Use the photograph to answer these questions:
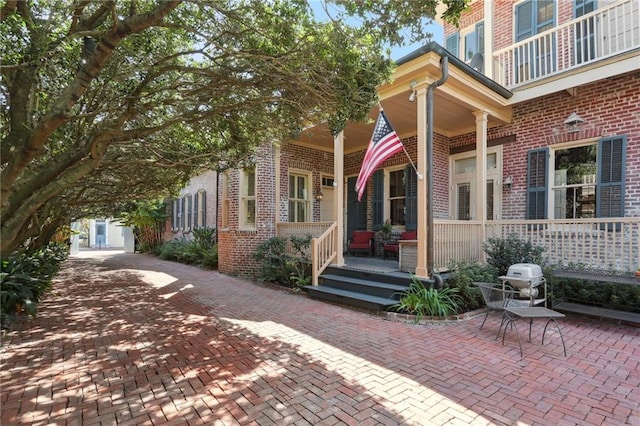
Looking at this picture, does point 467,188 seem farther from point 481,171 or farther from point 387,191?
point 387,191

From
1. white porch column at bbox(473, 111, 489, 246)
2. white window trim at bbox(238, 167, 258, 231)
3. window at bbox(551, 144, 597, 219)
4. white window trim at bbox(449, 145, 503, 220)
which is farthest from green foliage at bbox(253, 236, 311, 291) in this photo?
window at bbox(551, 144, 597, 219)

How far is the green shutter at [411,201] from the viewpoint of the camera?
28.9 feet

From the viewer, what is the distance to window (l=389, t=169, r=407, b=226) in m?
9.48

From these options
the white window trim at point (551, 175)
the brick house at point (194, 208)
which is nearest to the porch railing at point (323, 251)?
the white window trim at point (551, 175)

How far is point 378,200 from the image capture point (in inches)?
391

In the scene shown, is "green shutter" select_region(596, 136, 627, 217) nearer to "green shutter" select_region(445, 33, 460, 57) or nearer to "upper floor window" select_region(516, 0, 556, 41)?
"upper floor window" select_region(516, 0, 556, 41)

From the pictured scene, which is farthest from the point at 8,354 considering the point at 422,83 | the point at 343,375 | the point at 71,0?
the point at 422,83

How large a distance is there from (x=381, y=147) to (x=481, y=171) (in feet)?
8.71

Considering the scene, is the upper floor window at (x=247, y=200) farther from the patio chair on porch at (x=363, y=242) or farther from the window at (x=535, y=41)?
the window at (x=535, y=41)

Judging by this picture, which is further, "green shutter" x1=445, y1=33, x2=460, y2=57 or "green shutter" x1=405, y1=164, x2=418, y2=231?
"green shutter" x1=445, y1=33, x2=460, y2=57

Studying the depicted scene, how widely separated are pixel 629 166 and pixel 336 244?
18.9ft

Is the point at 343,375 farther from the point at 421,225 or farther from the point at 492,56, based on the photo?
the point at 492,56

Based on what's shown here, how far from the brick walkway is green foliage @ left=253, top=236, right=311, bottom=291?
2224 mm

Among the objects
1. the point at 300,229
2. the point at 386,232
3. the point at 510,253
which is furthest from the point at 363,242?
the point at 510,253
